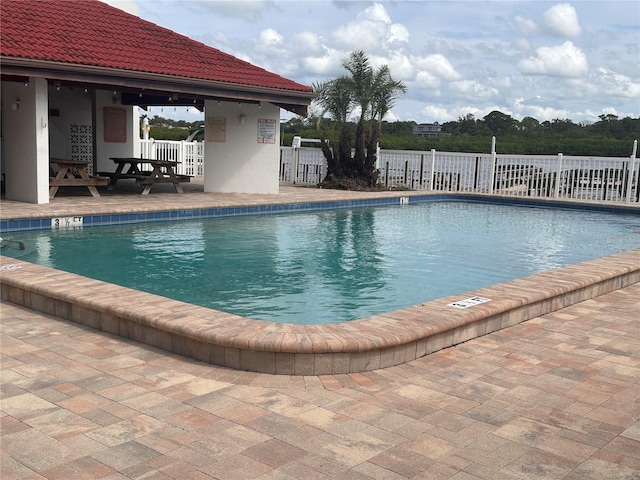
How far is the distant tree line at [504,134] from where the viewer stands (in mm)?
28734

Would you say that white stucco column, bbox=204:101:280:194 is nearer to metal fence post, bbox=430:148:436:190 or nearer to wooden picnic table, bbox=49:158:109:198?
wooden picnic table, bbox=49:158:109:198

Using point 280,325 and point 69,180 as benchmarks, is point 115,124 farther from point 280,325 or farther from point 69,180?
point 280,325

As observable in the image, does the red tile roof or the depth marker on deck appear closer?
the depth marker on deck

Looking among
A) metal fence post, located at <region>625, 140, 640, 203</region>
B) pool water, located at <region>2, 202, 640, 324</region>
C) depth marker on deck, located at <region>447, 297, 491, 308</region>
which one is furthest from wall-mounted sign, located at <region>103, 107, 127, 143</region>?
depth marker on deck, located at <region>447, 297, 491, 308</region>

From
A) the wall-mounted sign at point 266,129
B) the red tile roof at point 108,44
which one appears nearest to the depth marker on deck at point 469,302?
the red tile roof at point 108,44

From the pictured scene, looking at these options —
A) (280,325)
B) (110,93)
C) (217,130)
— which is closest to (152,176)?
(217,130)

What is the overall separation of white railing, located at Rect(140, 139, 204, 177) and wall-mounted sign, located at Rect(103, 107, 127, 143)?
6.42ft

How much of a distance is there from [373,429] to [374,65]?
2599cm

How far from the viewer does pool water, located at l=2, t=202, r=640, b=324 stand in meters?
6.52

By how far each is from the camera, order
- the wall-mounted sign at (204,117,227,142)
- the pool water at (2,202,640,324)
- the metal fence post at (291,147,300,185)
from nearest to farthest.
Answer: the pool water at (2,202,640,324) → the wall-mounted sign at (204,117,227,142) → the metal fence post at (291,147,300,185)

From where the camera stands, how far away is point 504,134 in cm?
3731

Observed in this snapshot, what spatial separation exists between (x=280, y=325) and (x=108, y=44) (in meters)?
10.8

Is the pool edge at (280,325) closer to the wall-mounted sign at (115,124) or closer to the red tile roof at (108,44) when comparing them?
the red tile roof at (108,44)

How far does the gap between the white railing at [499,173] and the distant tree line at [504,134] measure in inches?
157
